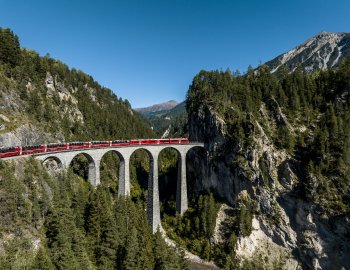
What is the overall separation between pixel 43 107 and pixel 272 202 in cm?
6874

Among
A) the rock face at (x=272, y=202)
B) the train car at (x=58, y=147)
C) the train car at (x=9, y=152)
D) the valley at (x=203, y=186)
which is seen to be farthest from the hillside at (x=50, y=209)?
the rock face at (x=272, y=202)

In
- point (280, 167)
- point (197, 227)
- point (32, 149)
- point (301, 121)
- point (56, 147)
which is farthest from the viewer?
point (301, 121)

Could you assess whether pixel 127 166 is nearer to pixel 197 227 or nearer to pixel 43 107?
pixel 197 227

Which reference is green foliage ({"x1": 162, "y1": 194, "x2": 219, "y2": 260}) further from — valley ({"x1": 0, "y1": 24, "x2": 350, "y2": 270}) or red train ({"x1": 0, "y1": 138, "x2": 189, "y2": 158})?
red train ({"x1": 0, "y1": 138, "x2": 189, "y2": 158})

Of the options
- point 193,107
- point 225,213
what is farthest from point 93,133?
point 225,213

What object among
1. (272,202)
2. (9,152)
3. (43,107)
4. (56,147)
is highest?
(43,107)

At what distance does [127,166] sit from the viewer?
62500 millimetres

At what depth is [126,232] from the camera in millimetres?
45094

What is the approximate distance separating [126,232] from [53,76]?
250 feet

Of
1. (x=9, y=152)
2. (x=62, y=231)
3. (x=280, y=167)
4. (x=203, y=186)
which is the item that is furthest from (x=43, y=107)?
(x=280, y=167)

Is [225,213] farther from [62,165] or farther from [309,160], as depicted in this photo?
[62,165]

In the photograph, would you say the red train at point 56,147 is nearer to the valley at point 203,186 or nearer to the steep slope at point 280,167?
the valley at point 203,186

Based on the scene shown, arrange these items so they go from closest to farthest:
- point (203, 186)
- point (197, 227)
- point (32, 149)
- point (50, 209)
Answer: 1. point (50, 209)
2. point (32, 149)
3. point (197, 227)
4. point (203, 186)

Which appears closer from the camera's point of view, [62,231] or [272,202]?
[62,231]
